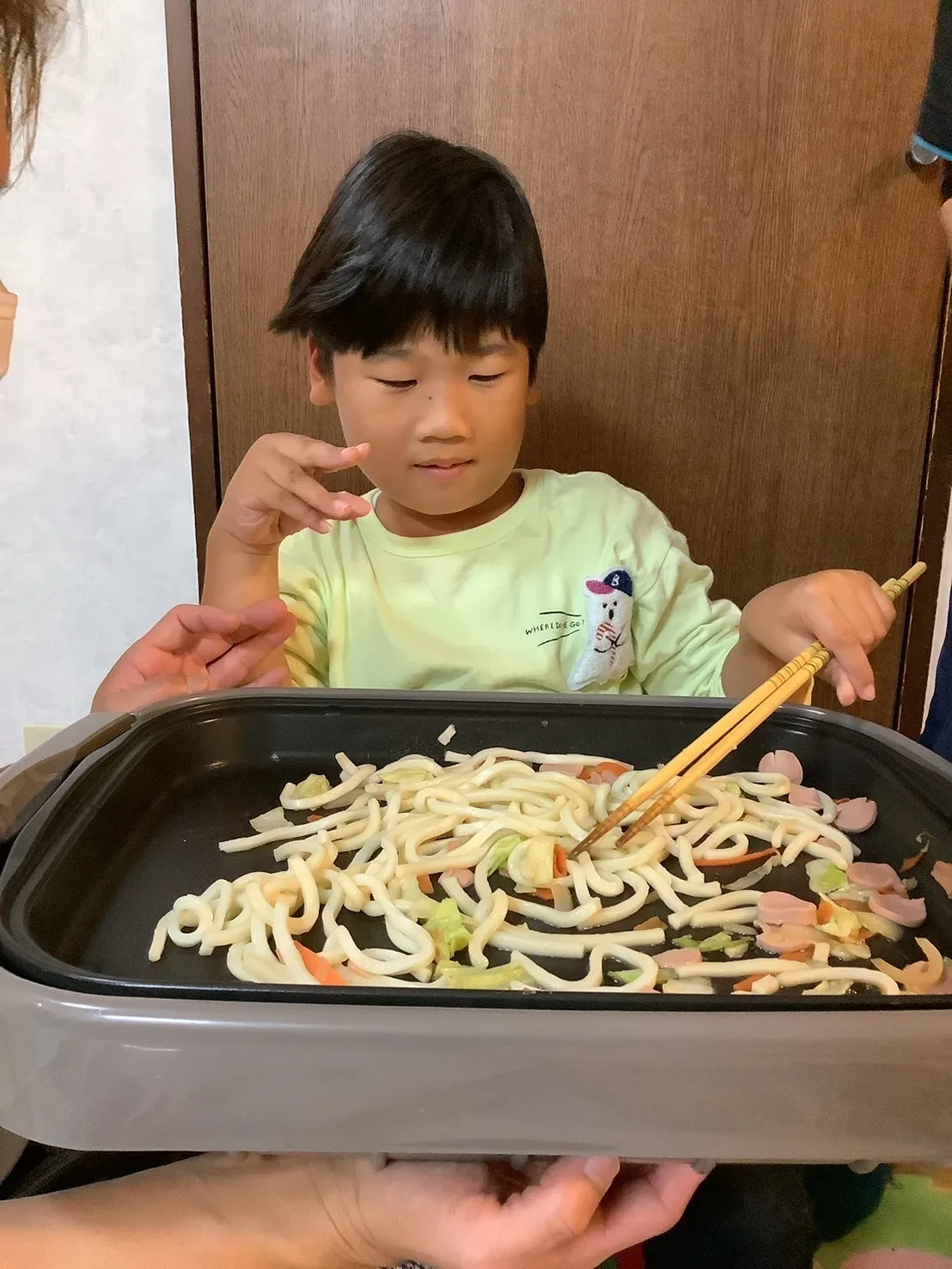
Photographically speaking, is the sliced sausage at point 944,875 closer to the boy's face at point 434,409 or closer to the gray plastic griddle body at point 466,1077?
the gray plastic griddle body at point 466,1077

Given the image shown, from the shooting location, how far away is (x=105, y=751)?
618 mm

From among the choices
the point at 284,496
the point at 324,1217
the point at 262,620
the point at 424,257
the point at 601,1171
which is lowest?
the point at 324,1217

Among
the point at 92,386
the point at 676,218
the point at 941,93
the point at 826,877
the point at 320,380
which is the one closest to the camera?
the point at 826,877

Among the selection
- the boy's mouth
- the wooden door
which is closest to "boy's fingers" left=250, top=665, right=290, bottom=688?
the boy's mouth

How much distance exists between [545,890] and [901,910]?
0.19 m

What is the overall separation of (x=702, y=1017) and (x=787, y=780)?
0.35m

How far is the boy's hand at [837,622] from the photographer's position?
693 millimetres

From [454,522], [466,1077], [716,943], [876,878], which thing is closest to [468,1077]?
[466,1077]

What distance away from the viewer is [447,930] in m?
0.52

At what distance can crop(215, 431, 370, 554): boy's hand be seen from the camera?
2.39ft

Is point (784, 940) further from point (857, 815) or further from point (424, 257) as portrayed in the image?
point (424, 257)

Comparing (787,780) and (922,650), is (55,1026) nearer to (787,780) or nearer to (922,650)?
(787,780)

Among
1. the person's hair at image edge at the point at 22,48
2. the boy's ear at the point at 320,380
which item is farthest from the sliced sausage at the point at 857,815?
the person's hair at image edge at the point at 22,48

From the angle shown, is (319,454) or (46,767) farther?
(319,454)
